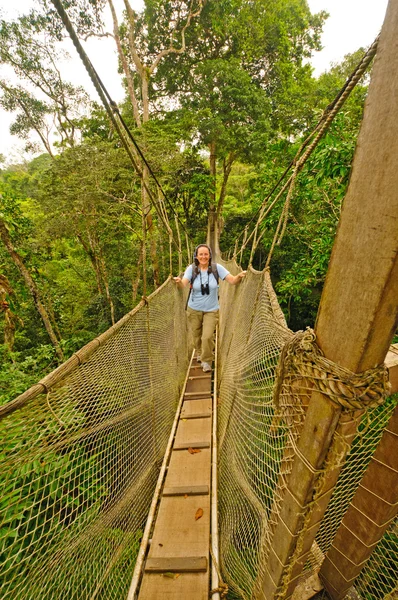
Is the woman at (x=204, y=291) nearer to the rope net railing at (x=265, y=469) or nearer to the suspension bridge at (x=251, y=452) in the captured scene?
the suspension bridge at (x=251, y=452)

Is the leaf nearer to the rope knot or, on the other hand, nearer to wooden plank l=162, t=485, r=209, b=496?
wooden plank l=162, t=485, r=209, b=496

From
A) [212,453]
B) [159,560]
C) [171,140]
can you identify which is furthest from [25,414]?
[171,140]

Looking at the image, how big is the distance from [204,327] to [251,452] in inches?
56.4

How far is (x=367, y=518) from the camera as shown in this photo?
2.15 ft

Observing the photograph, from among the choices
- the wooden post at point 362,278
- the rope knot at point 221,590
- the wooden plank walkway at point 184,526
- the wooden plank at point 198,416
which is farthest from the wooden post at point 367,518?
the wooden plank at point 198,416

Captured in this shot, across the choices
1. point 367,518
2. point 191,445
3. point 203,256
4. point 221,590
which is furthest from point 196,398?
point 367,518

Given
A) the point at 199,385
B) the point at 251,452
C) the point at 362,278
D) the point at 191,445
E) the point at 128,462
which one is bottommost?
the point at 199,385

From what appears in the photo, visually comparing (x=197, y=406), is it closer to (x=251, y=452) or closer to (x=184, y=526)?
(x=184, y=526)

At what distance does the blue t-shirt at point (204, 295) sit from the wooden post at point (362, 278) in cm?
176

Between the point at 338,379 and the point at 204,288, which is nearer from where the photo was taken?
the point at 338,379

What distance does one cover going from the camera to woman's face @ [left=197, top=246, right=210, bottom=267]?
219 centimetres

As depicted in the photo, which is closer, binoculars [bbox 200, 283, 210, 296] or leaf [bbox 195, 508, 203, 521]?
leaf [bbox 195, 508, 203, 521]

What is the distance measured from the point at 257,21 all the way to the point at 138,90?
3.45 meters

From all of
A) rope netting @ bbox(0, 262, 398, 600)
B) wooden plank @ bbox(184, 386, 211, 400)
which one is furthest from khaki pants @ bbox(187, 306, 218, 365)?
rope netting @ bbox(0, 262, 398, 600)
